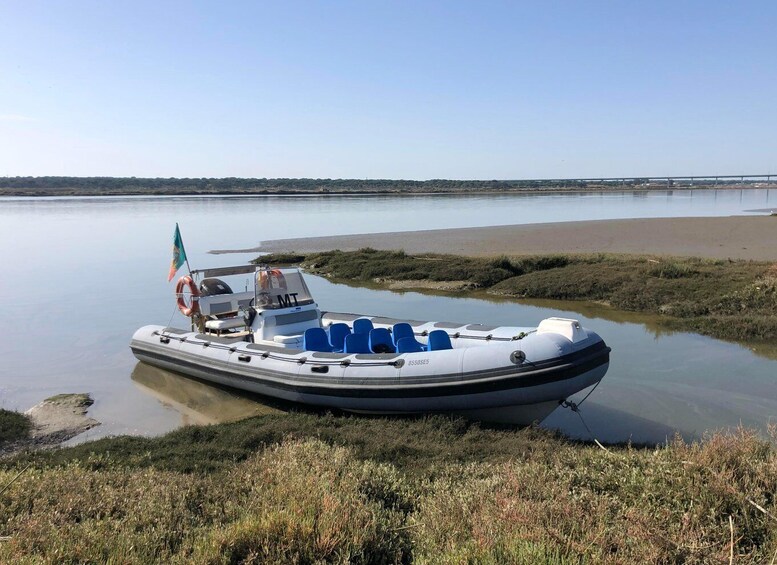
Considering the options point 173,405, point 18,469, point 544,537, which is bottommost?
point 173,405

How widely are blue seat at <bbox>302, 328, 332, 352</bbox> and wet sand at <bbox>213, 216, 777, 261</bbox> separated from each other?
1450 centimetres

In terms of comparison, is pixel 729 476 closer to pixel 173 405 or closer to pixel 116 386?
pixel 173 405

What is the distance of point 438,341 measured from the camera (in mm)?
8094

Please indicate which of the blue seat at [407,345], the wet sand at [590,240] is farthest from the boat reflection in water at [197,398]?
the wet sand at [590,240]

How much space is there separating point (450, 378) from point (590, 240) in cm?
2093

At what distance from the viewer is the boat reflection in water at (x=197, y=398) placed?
324 inches

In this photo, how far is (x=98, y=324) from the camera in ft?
43.8

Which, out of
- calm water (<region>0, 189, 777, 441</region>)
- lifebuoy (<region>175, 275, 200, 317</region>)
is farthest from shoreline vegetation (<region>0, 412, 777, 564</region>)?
lifebuoy (<region>175, 275, 200, 317</region>)

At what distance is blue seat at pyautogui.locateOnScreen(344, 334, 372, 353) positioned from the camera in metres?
8.31

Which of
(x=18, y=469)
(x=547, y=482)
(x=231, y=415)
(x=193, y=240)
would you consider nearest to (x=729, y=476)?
(x=547, y=482)

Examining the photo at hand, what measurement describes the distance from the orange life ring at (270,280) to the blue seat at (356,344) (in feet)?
7.05

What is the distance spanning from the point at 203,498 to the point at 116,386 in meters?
6.17

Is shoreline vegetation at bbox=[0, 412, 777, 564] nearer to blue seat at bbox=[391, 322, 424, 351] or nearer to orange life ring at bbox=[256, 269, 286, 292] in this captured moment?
blue seat at bbox=[391, 322, 424, 351]

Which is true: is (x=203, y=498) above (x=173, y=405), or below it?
above
